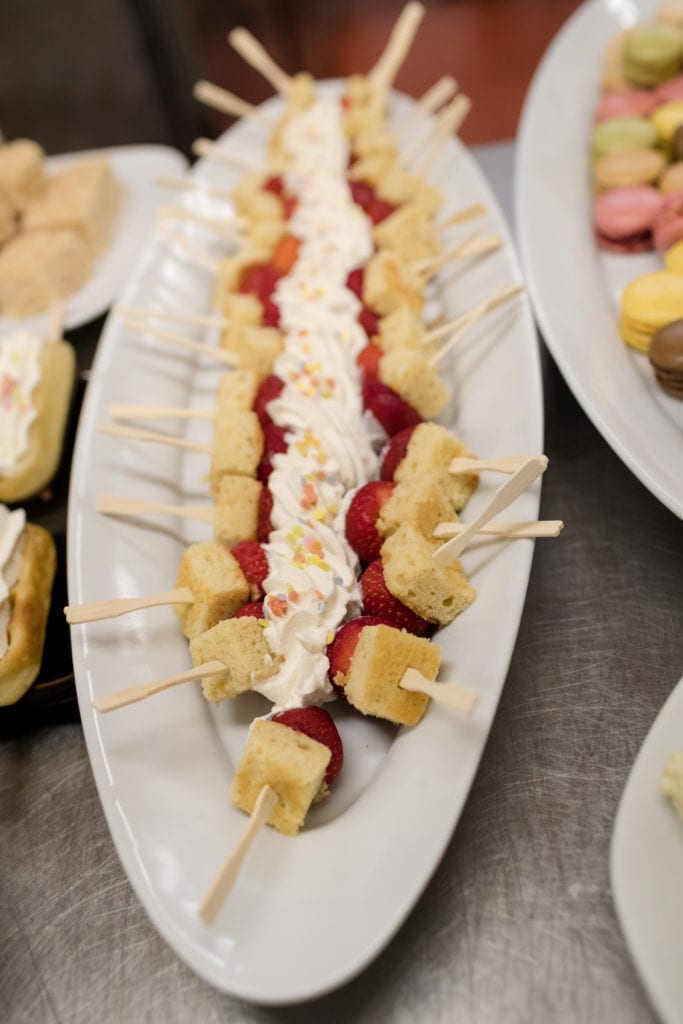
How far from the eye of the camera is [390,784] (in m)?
1.20

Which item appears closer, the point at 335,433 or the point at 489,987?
the point at 489,987

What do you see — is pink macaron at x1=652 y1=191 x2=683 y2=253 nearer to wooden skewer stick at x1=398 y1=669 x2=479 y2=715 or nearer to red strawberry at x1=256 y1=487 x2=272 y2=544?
red strawberry at x1=256 y1=487 x2=272 y2=544

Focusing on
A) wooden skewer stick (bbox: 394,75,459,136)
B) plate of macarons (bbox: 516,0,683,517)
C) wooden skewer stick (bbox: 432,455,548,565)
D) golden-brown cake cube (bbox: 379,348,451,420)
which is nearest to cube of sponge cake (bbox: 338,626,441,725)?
wooden skewer stick (bbox: 432,455,548,565)

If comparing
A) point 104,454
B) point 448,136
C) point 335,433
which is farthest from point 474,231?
point 104,454

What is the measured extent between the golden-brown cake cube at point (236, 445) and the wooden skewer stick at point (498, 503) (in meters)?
0.47

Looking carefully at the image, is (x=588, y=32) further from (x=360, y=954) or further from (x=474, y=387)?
(x=360, y=954)

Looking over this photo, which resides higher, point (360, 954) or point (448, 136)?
point (448, 136)

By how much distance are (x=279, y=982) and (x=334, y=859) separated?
0.56 ft

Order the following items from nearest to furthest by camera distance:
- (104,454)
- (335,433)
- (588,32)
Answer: (335,433), (104,454), (588,32)

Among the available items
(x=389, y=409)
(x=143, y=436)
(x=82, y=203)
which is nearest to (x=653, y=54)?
(x=389, y=409)

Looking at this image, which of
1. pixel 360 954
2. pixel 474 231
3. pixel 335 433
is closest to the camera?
pixel 360 954

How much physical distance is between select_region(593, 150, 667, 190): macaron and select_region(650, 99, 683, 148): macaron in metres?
0.09

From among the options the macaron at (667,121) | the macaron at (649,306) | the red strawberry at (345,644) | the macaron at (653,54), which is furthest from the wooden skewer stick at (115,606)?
the macaron at (653,54)

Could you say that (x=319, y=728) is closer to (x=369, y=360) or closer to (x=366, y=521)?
(x=366, y=521)
